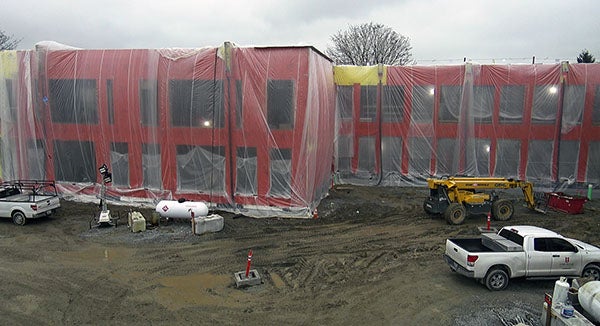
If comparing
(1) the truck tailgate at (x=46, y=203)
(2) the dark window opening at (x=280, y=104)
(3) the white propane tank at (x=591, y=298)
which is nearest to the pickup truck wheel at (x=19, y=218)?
(1) the truck tailgate at (x=46, y=203)

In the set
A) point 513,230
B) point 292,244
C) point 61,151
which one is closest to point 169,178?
point 61,151

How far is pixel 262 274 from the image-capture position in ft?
44.2

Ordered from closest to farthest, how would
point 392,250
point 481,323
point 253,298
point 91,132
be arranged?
point 481,323, point 253,298, point 392,250, point 91,132

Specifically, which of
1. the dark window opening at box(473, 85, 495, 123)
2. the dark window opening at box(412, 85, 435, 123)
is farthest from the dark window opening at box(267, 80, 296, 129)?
the dark window opening at box(473, 85, 495, 123)

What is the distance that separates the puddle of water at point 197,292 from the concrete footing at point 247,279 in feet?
0.91

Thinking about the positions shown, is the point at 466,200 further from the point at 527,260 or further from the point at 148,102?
the point at 148,102

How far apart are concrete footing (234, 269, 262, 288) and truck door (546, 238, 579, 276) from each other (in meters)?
8.39

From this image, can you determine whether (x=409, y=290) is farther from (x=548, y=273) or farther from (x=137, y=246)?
(x=137, y=246)

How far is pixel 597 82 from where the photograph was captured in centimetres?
2534

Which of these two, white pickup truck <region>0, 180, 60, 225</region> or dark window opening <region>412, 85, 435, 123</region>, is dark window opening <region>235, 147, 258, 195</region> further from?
dark window opening <region>412, 85, 435, 123</region>

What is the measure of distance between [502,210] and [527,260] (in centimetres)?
826

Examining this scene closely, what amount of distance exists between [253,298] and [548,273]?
327 inches

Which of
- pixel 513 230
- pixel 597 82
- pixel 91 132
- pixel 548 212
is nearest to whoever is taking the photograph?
pixel 513 230

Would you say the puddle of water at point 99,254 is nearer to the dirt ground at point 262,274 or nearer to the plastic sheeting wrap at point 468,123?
the dirt ground at point 262,274
